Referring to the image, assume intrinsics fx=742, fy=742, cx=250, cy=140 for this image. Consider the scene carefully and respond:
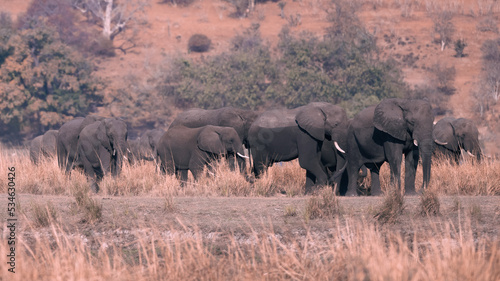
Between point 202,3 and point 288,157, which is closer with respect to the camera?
point 288,157

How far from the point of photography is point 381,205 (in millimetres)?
9898

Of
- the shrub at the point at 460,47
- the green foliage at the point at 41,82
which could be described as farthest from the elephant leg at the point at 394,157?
the shrub at the point at 460,47

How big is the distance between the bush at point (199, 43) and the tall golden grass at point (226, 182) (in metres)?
40.7

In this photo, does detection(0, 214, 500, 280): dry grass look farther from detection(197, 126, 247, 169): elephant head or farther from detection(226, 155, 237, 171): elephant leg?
detection(226, 155, 237, 171): elephant leg

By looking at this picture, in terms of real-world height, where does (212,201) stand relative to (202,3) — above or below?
below

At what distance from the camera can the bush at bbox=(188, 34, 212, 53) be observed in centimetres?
5603

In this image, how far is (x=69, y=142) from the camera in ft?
57.6

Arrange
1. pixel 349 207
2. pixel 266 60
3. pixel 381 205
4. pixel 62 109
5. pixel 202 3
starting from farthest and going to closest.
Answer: pixel 202 3
pixel 266 60
pixel 62 109
pixel 349 207
pixel 381 205

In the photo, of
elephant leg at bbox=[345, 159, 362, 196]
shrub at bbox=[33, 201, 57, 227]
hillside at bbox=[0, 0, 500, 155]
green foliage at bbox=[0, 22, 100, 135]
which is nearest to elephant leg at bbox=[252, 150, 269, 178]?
elephant leg at bbox=[345, 159, 362, 196]

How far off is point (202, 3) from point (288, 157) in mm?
53164

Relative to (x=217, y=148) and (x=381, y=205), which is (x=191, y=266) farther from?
(x=217, y=148)

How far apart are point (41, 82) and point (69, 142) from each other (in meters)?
27.6

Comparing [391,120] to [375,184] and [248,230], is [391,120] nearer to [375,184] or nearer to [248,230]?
[375,184]

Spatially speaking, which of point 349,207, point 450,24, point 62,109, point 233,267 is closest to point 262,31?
point 450,24
